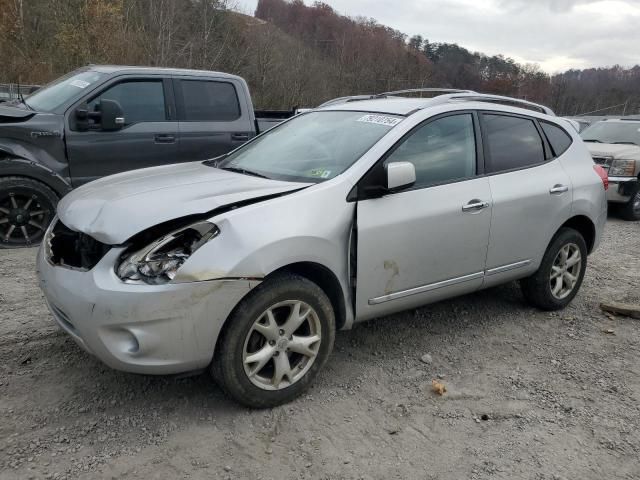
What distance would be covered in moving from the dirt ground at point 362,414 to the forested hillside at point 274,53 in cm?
1737

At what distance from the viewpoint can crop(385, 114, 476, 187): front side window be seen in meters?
3.59

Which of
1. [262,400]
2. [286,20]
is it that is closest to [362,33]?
[286,20]

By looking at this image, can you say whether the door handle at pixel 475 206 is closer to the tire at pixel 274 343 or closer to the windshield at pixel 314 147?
the windshield at pixel 314 147

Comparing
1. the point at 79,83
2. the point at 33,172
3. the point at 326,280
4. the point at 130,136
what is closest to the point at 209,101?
the point at 130,136

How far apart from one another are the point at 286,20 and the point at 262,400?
2461 inches

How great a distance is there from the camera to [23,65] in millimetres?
18109

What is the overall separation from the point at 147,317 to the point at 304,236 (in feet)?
2.97

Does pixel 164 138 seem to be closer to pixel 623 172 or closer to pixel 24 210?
pixel 24 210

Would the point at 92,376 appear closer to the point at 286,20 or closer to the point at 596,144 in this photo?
the point at 596,144

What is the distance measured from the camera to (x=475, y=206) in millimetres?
3801

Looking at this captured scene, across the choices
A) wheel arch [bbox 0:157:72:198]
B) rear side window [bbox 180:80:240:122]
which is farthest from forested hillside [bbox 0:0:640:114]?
wheel arch [bbox 0:157:72:198]

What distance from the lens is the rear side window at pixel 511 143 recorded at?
4.11 m

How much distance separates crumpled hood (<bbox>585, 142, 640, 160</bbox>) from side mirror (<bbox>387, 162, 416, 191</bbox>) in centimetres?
780

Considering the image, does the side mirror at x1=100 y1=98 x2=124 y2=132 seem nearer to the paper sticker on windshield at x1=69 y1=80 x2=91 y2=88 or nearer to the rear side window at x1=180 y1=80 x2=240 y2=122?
the paper sticker on windshield at x1=69 y1=80 x2=91 y2=88
